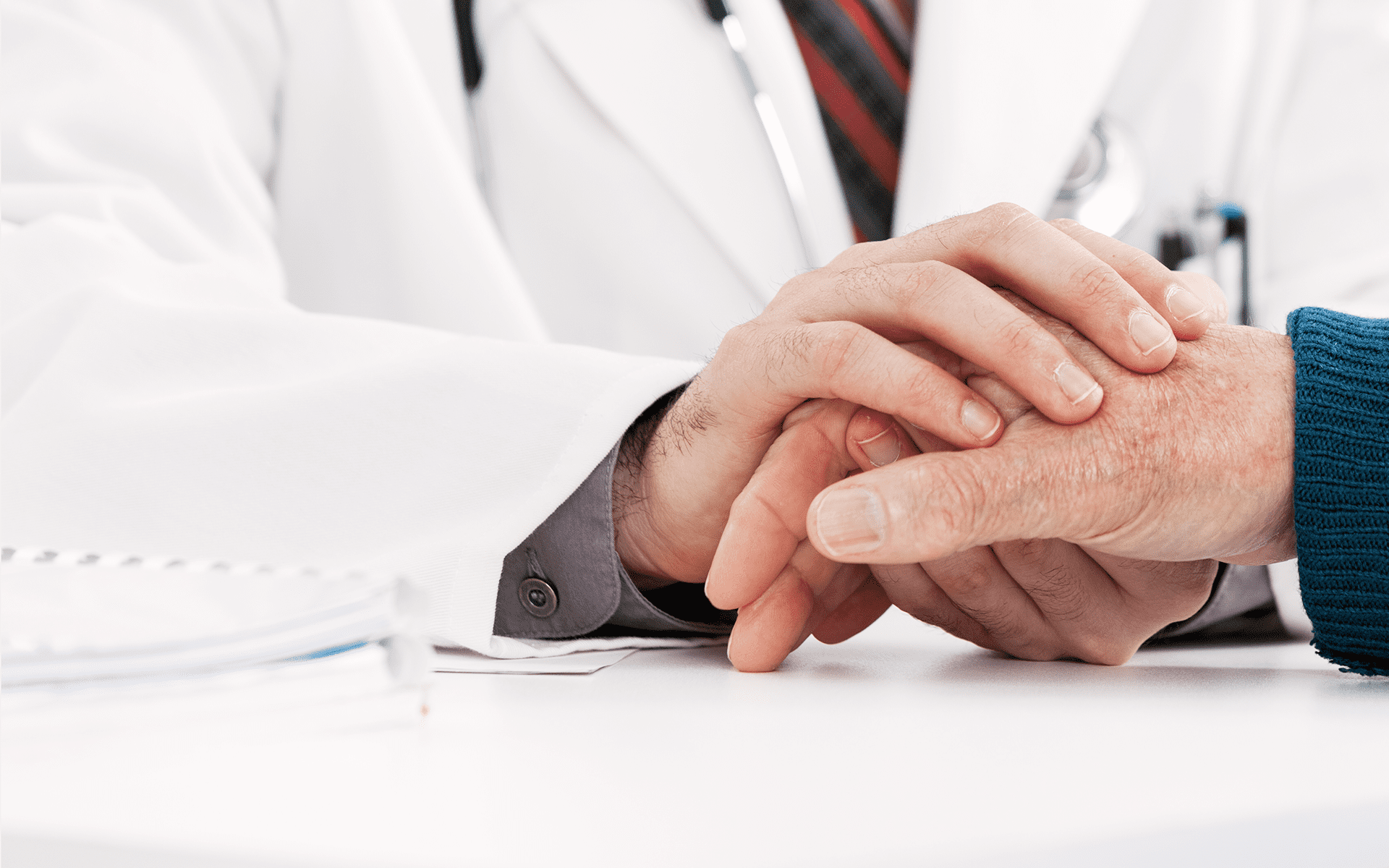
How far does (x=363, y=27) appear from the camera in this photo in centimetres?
92

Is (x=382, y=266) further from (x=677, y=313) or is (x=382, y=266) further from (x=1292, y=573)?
(x=1292, y=573)

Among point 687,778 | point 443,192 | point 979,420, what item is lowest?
point 687,778

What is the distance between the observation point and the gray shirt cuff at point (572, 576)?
50 centimetres

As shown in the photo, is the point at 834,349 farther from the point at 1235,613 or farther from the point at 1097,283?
the point at 1235,613

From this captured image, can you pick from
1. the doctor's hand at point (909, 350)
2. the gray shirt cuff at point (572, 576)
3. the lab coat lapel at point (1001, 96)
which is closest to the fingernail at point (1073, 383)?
the doctor's hand at point (909, 350)

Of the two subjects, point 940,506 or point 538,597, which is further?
point 538,597

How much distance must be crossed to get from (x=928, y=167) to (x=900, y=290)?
0.52 m

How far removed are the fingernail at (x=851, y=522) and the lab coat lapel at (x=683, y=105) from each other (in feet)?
1.91

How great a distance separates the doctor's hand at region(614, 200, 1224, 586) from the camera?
0.42m

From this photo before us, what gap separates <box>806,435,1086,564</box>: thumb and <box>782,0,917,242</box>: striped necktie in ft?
1.95

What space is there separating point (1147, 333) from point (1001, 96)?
2.07ft

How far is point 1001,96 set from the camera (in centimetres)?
97

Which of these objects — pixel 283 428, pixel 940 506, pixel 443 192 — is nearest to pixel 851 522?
pixel 940 506

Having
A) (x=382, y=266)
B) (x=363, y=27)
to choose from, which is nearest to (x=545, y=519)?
(x=382, y=266)
